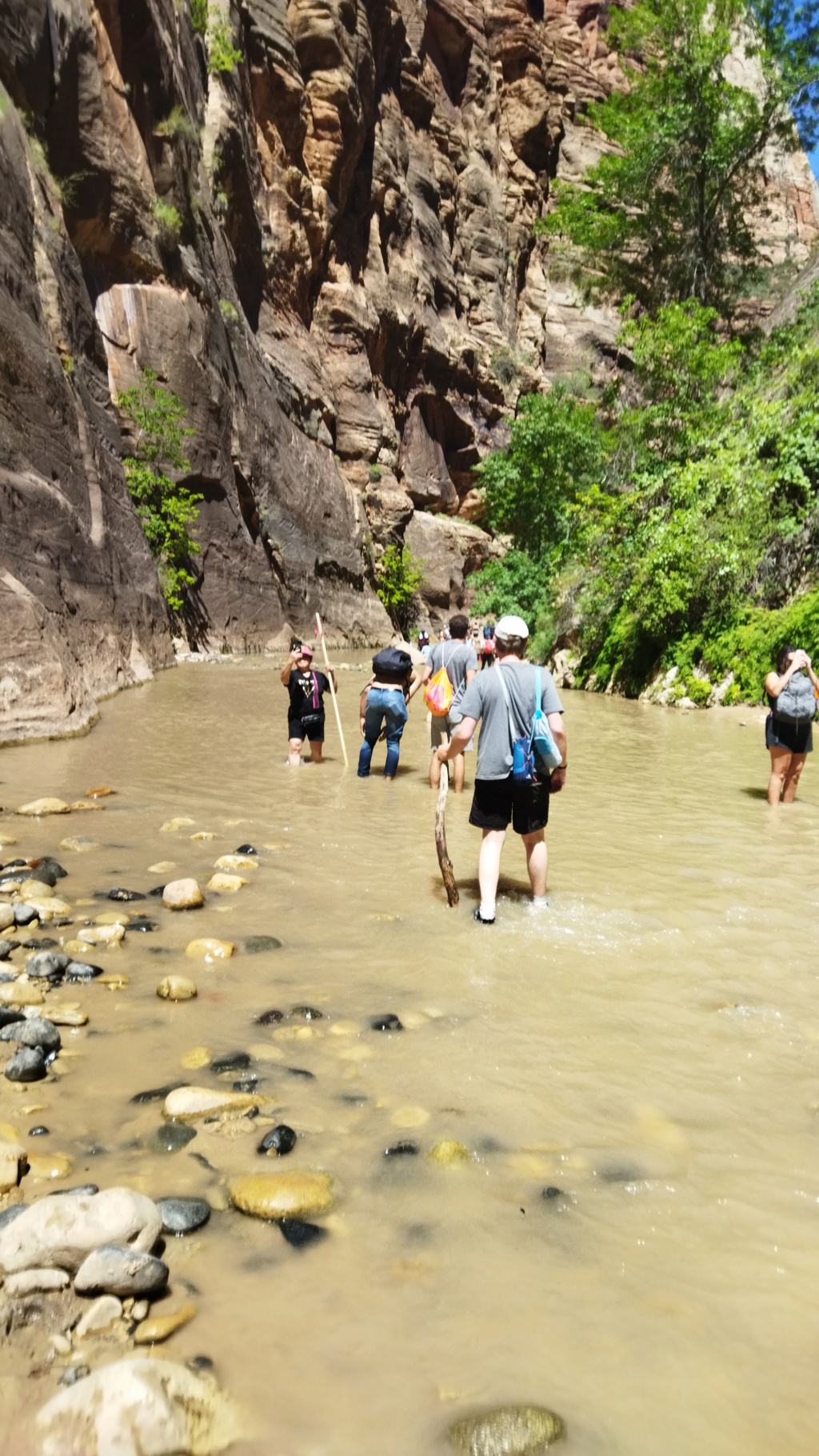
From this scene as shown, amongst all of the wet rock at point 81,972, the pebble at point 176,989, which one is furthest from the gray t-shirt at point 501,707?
the wet rock at point 81,972

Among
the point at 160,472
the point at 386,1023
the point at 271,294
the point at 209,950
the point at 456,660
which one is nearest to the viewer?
the point at 386,1023

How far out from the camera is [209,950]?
445 centimetres

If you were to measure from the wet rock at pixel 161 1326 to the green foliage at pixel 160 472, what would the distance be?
2494 centimetres

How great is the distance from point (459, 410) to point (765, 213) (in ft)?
81.4

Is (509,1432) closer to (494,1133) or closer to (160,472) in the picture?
(494,1133)

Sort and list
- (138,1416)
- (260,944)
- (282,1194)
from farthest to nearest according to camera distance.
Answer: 1. (260,944)
2. (282,1194)
3. (138,1416)

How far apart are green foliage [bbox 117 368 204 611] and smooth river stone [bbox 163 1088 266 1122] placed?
78.6 ft

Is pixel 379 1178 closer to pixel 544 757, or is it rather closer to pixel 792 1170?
pixel 792 1170

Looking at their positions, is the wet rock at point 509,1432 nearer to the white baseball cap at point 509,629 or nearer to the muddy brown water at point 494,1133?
the muddy brown water at point 494,1133

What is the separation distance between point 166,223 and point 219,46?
9.88 m

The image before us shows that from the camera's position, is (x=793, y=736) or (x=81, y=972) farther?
(x=793, y=736)

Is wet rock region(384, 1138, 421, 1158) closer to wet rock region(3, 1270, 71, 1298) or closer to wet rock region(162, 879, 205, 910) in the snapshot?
wet rock region(3, 1270, 71, 1298)

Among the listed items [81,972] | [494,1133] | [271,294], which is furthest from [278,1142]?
[271,294]

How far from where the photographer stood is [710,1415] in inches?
73.7
